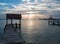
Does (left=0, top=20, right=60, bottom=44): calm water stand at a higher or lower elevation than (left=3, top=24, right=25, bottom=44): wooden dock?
lower

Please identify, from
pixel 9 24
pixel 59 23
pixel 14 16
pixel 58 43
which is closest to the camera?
pixel 58 43

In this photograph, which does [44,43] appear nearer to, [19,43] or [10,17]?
[19,43]

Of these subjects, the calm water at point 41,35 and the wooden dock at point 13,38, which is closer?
the wooden dock at point 13,38

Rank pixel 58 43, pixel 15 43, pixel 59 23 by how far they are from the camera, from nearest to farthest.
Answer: pixel 15 43, pixel 58 43, pixel 59 23

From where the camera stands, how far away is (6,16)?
28.8 feet

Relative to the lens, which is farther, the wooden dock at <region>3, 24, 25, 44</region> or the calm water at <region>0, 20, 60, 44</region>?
the calm water at <region>0, 20, 60, 44</region>

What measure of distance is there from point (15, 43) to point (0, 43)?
43cm

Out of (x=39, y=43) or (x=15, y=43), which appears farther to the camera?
(x=39, y=43)

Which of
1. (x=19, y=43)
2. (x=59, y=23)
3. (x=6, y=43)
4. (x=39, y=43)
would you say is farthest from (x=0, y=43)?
(x=59, y=23)

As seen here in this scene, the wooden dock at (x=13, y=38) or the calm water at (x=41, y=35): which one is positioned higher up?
the wooden dock at (x=13, y=38)

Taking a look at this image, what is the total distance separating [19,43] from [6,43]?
0.36 m

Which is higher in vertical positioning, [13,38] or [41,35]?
[13,38]

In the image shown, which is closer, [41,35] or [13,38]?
[13,38]

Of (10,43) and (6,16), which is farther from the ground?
(6,16)
